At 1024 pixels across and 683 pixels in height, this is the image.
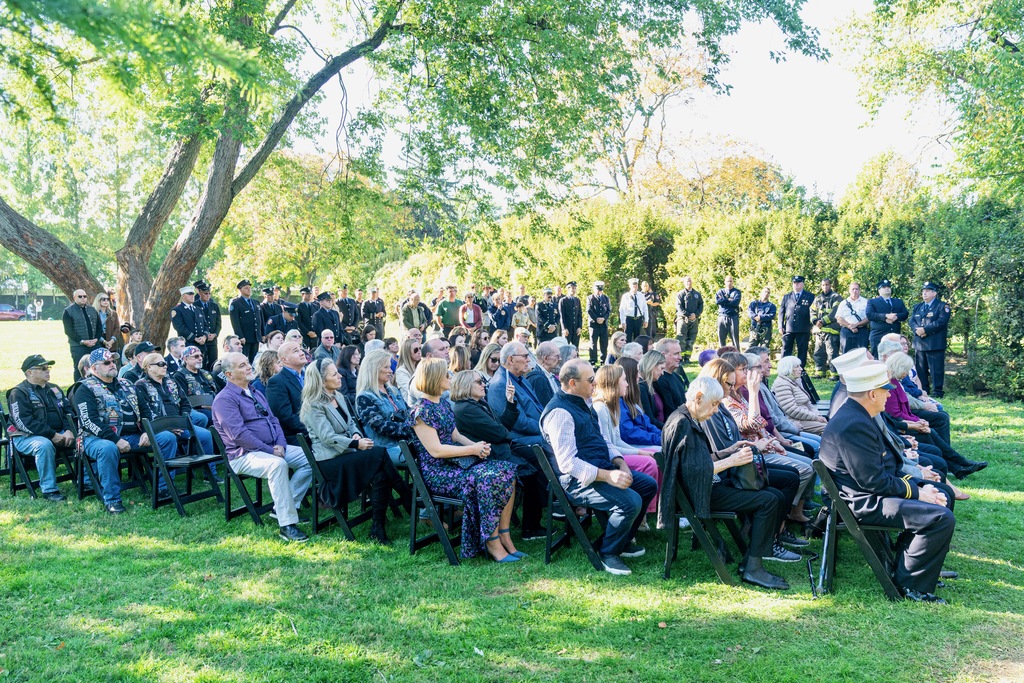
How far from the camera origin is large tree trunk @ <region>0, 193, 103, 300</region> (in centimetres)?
1122

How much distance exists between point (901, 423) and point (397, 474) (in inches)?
178

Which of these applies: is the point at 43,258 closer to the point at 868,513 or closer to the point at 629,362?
the point at 629,362

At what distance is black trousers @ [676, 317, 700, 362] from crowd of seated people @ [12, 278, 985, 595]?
887 cm

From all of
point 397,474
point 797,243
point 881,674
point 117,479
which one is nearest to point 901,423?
point 881,674

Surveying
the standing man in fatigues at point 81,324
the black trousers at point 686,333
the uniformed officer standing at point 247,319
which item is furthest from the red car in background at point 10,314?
the black trousers at point 686,333

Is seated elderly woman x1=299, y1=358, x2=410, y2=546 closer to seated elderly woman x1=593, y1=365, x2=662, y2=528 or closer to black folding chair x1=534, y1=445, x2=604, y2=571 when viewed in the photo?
black folding chair x1=534, y1=445, x2=604, y2=571

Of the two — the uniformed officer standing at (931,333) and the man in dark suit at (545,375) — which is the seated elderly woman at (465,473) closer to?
the man in dark suit at (545,375)

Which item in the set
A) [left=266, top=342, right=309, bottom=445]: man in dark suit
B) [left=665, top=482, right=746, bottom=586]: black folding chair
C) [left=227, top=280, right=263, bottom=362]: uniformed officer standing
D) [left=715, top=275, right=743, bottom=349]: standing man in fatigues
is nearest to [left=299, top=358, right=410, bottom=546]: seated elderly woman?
[left=266, top=342, right=309, bottom=445]: man in dark suit

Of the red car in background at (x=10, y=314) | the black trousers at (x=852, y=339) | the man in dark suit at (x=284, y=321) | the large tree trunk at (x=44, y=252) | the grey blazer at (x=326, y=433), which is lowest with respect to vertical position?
the grey blazer at (x=326, y=433)

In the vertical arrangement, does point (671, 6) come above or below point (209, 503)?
above

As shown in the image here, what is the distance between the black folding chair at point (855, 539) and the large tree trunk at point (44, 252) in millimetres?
11452

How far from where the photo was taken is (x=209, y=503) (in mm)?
6801

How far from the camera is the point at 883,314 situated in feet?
42.2

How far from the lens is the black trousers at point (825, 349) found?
14.1 meters
